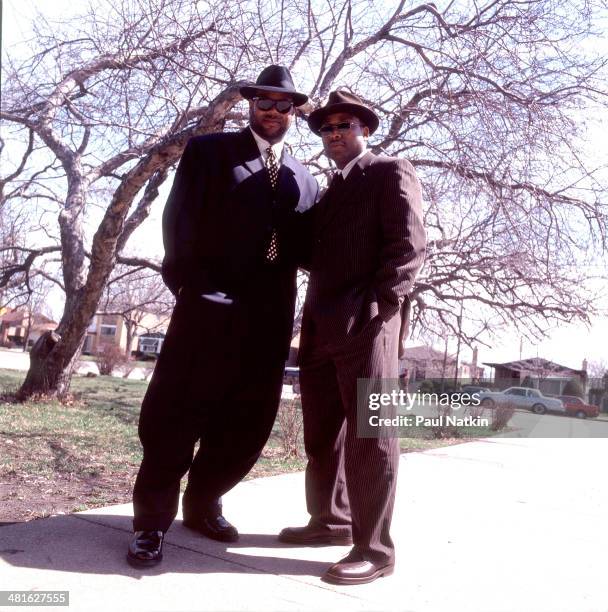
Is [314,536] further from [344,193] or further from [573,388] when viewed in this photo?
[573,388]

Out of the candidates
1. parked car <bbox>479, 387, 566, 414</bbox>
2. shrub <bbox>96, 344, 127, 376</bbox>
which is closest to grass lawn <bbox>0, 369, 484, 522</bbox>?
parked car <bbox>479, 387, 566, 414</bbox>

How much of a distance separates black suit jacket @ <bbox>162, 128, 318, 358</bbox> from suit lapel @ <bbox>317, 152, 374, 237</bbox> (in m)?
0.19

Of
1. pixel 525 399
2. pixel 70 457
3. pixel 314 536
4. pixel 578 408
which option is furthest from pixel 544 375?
pixel 314 536

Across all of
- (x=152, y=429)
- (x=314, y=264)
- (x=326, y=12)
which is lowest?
(x=152, y=429)

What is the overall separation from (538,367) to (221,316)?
48.3 feet

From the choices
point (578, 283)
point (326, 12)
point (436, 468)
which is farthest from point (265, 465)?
point (578, 283)

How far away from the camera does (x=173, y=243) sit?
322 cm

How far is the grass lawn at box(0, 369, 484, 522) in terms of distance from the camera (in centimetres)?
447

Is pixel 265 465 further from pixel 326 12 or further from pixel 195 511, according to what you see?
pixel 326 12

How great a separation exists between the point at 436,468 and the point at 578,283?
207 inches

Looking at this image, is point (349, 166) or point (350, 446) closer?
point (350, 446)

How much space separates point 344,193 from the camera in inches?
129

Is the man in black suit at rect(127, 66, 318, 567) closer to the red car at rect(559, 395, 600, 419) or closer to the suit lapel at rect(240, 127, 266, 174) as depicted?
the suit lapel at rect(240, 127, 266, 174)

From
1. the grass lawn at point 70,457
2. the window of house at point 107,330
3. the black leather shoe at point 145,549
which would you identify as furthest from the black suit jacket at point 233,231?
the window of house at point 107,330
